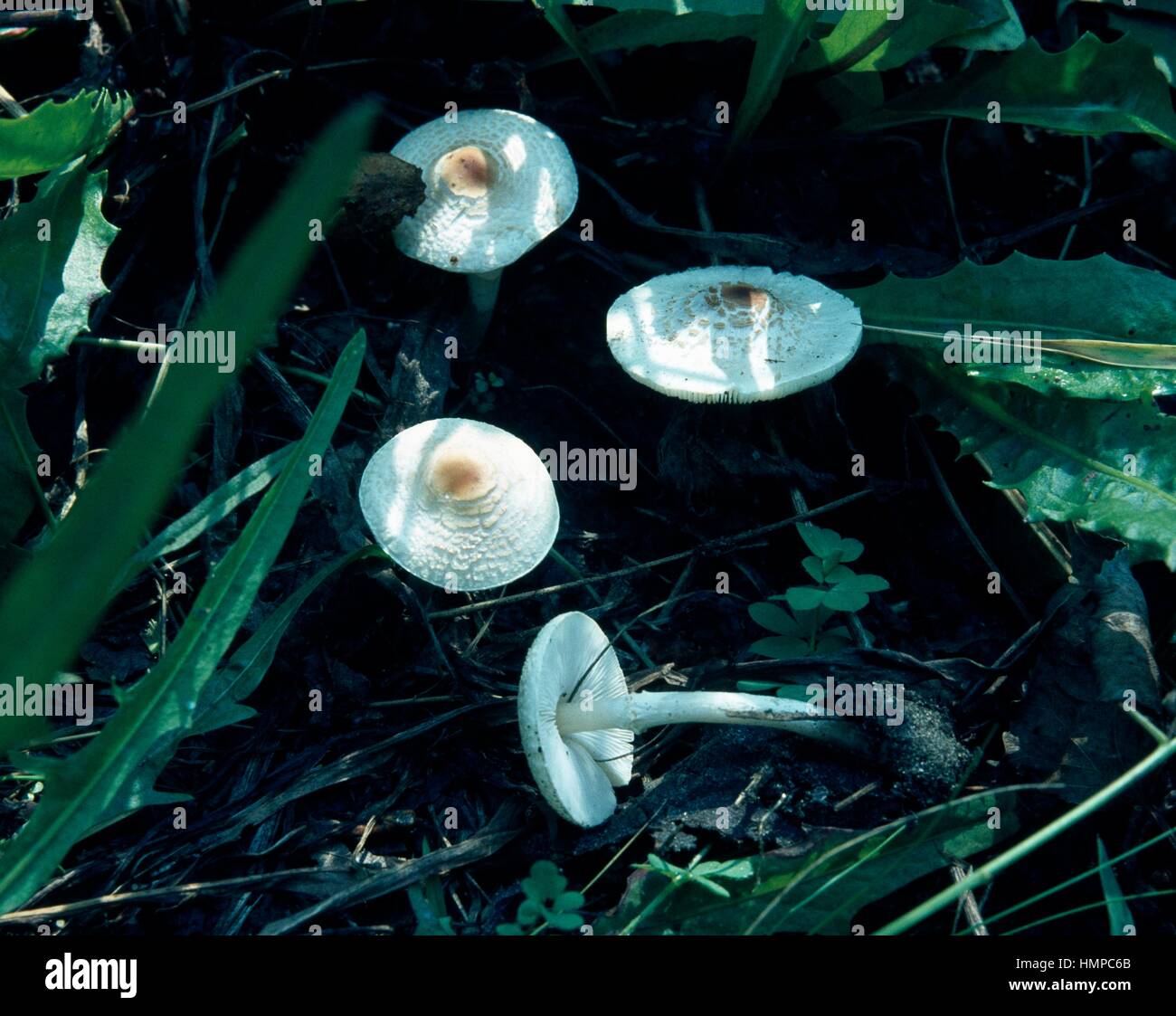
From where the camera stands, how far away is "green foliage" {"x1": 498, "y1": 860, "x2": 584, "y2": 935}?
1.94m

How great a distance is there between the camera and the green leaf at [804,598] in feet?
7.83

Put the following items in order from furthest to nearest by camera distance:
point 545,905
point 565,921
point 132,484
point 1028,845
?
point 545,905 < point 565,921 < point 1028,845 < point 132,484

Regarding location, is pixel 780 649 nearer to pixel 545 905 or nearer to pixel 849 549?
pixel 849 549

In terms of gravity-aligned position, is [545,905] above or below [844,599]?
below

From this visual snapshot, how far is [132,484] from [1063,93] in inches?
115

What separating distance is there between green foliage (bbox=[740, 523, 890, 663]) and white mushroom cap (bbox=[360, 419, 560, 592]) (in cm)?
61

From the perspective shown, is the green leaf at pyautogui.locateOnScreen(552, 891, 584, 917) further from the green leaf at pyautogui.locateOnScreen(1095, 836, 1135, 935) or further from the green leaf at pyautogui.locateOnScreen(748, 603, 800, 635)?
the green leaf at pyautogui.locateOnScreen(1095, 836, 1135, 935)

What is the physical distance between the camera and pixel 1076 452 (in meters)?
2.57

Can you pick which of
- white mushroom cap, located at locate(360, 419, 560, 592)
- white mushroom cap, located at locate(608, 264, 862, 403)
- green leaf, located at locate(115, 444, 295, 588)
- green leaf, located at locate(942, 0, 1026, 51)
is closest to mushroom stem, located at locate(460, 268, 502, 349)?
white mushroom cap, located at locate(608, 264, 862, 403)

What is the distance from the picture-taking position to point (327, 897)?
207cm

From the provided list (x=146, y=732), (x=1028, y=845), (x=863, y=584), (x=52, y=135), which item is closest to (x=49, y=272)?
(x=52, y=135)

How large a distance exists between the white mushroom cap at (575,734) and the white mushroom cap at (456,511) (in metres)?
0.22

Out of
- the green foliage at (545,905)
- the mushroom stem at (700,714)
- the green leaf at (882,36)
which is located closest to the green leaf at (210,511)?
the mushroom stem at (700,714)

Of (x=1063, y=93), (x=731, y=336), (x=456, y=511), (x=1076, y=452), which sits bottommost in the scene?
(x=456, y=511)
